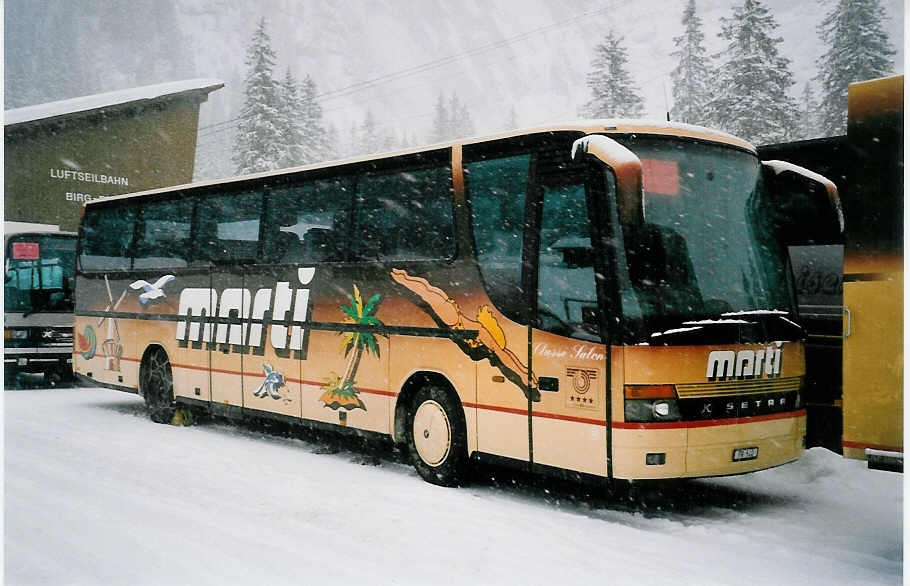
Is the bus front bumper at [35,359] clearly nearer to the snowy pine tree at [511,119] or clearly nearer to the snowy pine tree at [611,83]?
the snowy pine tree at [611,83]

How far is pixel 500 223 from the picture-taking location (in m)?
8.34

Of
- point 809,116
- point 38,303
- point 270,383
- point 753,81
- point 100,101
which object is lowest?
point 270,383

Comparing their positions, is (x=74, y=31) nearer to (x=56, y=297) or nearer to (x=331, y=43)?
(x=56, y=297)

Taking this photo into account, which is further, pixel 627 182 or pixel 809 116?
pixel 809 116

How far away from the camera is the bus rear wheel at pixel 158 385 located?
43.7 feet

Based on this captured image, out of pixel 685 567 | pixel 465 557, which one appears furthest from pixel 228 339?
pixel 685 567

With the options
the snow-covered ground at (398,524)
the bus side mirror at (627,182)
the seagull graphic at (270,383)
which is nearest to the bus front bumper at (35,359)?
the snow-covered ground at (398,524)

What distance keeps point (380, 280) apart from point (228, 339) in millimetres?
3463

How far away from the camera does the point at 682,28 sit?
132 feet

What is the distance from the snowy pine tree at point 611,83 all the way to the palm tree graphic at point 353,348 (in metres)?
31.6

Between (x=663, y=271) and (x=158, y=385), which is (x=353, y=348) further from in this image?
(x=158, y=385)

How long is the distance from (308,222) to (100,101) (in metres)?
22.8

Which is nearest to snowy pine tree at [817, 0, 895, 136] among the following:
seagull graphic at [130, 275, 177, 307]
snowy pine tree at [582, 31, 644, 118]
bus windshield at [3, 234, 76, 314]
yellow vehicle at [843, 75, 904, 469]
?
snowy pine tree at [582, 31, 644, 118]

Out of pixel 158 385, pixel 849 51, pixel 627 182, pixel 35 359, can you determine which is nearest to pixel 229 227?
pixel 158 385
